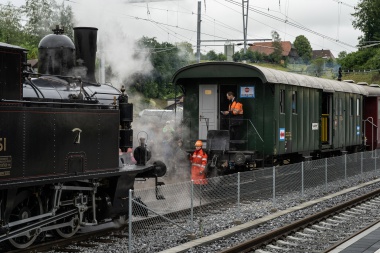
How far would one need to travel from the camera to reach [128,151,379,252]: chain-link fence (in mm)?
11016

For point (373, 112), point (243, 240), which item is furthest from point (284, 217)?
point (373, 112)

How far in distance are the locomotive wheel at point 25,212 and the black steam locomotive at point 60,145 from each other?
0.05 ft

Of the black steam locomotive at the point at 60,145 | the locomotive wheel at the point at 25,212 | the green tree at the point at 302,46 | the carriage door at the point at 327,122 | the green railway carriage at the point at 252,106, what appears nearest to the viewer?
the black steam locomotive at the point at 60,145

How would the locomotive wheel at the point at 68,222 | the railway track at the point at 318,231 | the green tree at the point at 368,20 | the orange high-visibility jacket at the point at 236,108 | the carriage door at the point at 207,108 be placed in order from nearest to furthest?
the railway track at the point at 318,231
the locomotive wheel at the point at 68,222
the orange high-visibility jacket at the point at 236,108
the carriage door at the point at 207,108
the green tree at the point at 368,20

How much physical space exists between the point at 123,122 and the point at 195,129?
6.91 m

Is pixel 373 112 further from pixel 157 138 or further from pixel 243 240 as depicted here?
pixel 243 240

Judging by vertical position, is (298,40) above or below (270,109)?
above

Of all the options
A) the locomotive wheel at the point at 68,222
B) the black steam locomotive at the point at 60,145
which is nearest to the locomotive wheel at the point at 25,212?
the black steam locomotive at the point at 60,145

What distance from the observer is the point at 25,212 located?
9766mm

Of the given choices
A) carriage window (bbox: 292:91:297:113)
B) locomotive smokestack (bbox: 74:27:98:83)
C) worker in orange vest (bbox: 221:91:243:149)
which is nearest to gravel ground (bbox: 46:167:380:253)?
worker in orange vest (bbox: 221:91:243:149)

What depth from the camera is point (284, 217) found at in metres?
13.7

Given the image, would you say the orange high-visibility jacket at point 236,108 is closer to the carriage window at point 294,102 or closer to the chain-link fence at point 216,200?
the chain-link fence at point 216,200

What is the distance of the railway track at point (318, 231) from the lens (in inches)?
413

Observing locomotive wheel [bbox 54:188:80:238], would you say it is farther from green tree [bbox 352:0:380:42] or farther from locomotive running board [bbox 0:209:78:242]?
green tree [bbox 352:0:380:42]
